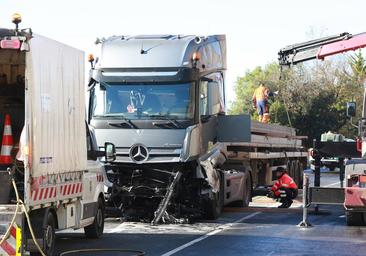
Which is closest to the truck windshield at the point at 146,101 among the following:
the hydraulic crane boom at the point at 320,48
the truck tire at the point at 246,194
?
the hydraulic crane boom at the point at 320,48

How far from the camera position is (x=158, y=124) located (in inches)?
607

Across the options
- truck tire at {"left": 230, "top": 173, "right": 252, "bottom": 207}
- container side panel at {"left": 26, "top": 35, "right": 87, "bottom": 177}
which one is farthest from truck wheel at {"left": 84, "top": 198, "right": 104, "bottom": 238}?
truck tire at {"left": 230, "top": 173, "right": 252, "bottom": 207}

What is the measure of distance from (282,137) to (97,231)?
1155 cm

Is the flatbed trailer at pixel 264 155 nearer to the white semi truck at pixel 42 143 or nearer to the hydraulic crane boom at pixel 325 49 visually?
the hydraulic crane boom at pixel 325 49

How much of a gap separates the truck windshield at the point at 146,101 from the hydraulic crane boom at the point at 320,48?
3.69 meters

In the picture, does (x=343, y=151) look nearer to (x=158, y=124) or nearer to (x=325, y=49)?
(x=325, y=49)

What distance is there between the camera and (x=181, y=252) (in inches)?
448

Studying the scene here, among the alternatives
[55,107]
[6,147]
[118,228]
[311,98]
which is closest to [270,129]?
[118,228]

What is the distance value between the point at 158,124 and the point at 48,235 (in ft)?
18.2

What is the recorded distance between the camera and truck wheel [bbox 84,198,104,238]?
1310 cm

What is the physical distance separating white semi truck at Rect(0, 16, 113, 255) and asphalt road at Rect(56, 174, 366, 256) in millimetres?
1076

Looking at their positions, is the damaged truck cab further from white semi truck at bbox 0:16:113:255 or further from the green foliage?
the green foliage

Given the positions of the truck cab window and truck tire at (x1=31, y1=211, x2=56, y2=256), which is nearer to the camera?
truck tire at (x1=31, y1=211, x2=56, y2=256)

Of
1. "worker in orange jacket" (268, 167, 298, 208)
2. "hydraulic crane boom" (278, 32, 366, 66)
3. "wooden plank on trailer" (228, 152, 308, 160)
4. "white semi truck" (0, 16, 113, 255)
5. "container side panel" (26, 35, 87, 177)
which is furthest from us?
"worker in orange jacket" (268, 167, 298, 208)
